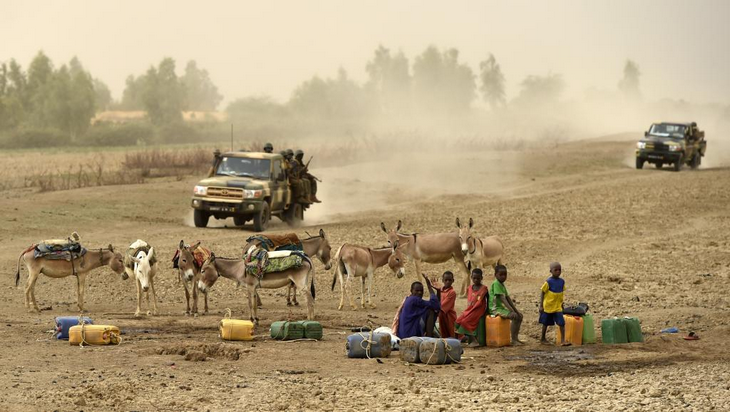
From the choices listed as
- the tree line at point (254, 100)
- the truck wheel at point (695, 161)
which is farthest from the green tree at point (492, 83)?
the truck wheel at point (695, 161)

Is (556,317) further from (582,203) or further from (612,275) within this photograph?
(582,203)

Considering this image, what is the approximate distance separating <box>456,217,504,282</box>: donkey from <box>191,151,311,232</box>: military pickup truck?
10225mm

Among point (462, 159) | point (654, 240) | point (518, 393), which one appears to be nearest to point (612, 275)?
point (654, 240)

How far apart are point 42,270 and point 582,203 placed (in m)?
20.8

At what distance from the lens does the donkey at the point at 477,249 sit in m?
23.0

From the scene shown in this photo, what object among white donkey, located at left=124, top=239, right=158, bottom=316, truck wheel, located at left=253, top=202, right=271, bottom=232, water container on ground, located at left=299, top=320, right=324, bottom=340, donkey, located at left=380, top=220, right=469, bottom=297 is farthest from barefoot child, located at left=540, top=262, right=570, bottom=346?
truck wheel, located at left=253, top=202, right=271, bottom=232

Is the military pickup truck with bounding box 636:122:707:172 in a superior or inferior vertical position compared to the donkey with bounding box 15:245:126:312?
superior

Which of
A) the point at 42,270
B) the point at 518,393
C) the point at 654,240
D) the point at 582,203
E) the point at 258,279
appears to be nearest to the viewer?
the point at 518,393

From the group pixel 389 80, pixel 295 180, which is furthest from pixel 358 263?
pixel 389 80

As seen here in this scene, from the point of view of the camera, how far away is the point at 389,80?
511 feet

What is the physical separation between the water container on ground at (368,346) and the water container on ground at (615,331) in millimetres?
3567

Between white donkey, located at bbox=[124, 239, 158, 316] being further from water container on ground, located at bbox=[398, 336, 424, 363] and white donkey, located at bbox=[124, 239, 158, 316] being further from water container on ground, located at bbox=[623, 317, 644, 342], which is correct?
water container on ground, located at bbox=[623, 317, 644, 342]

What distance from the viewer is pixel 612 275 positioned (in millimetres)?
25422

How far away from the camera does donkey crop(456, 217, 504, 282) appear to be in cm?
2303
